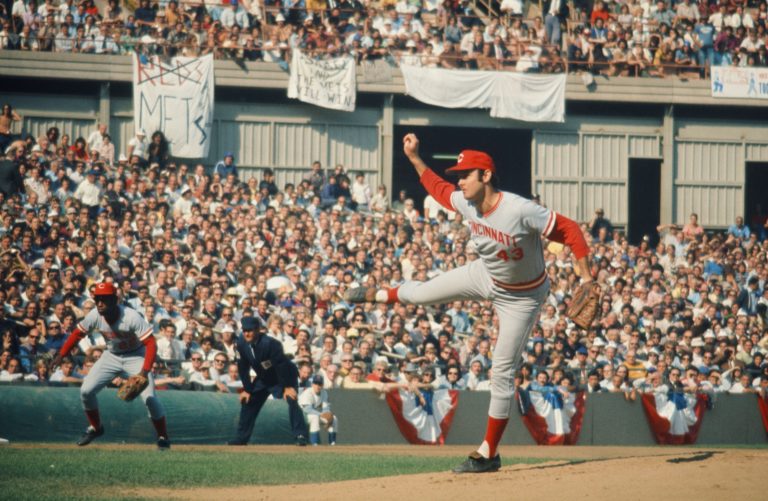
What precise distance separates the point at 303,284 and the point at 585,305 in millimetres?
11465

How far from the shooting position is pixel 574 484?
8.35m

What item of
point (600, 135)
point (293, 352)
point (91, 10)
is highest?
point (91, 10)

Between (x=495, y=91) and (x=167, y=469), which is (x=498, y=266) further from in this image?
(x=495, y=91)

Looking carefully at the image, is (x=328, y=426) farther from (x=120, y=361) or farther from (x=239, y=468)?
(x=239, y=468)

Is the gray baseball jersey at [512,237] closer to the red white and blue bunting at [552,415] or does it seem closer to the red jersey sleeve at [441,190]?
the red jersey sleeve at [441,190]

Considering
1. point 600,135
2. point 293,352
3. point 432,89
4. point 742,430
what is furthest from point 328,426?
point 600,135

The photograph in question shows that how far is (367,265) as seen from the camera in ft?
68.5

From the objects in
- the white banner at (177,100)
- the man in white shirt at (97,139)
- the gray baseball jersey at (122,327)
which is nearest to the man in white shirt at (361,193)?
the white banner at (177,100)

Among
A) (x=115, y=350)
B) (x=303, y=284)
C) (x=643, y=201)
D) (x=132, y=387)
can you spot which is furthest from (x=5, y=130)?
(x=643, y=201)

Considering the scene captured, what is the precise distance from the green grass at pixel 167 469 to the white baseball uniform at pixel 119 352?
0.64 meters

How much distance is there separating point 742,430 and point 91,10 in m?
15.4

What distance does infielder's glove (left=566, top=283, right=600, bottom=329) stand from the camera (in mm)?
8672

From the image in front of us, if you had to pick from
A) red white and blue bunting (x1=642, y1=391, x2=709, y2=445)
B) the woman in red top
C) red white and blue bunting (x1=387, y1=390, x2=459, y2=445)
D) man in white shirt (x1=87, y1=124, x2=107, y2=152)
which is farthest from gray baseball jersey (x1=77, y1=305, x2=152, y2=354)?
man in white shirt (x1=87, y1=124, x2=107, y2=152)

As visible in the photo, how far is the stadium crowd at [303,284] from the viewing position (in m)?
17.0
